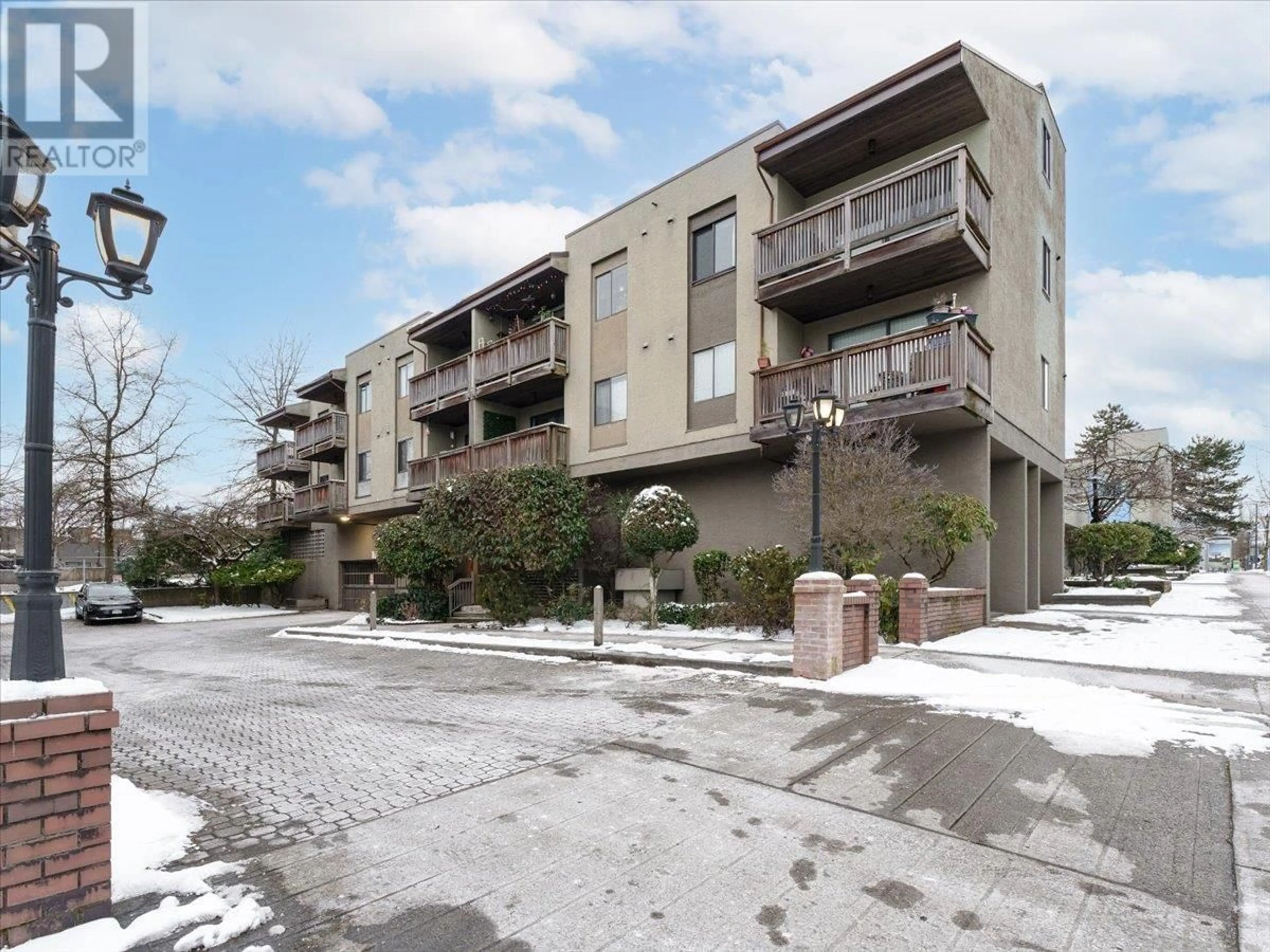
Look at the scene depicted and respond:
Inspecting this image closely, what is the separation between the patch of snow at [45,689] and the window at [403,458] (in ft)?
77.5

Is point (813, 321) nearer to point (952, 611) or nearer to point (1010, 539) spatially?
point (1010, 539)

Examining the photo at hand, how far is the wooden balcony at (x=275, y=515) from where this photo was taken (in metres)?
30.4

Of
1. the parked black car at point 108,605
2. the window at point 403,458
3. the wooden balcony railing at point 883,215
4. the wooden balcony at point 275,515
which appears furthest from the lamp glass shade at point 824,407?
the wooden balcony at point 275,515

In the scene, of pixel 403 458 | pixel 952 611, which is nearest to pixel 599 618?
pixel 952 611

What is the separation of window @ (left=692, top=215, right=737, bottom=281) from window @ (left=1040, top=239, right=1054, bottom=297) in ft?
26.5

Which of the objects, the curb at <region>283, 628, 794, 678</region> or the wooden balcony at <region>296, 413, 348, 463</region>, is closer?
the curb at <region>283, 628, 794, 678</region>

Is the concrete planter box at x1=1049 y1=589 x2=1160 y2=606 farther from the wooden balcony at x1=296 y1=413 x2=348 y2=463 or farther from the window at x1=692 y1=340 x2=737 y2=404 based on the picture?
the wooden balcony at x1=296 y1=413 x2=348 y2=463

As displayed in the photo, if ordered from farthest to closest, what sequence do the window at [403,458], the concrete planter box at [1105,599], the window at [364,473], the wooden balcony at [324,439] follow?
the wooden balcony at [324,439]
the window at [364,473]
the window at [403,458]
the concrete planter box at [1105,599]

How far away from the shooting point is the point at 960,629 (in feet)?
39.8

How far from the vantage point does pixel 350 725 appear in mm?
6555

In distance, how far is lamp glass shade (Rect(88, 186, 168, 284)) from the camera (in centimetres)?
391

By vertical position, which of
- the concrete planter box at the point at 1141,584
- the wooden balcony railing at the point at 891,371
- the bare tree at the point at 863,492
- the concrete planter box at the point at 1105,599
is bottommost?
the concrete planter box at the point at 1141,584

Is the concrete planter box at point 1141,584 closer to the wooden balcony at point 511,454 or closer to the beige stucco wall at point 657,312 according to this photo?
the beige stucco wall at point 657,312

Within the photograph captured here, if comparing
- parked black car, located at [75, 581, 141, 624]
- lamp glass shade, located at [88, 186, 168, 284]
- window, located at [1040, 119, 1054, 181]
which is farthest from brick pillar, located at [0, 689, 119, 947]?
parked black car, located at [75, 581, 141, 624]
